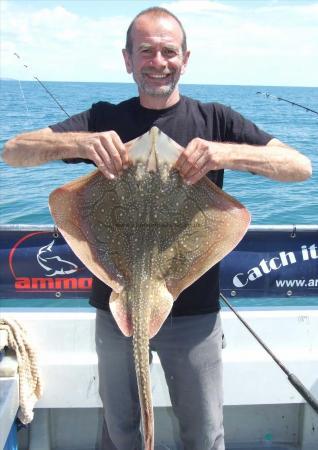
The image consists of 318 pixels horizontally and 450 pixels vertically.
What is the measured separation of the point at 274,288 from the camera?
3768 millimetres

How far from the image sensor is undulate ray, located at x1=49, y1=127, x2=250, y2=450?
2.07m

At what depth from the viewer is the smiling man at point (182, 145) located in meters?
2.29

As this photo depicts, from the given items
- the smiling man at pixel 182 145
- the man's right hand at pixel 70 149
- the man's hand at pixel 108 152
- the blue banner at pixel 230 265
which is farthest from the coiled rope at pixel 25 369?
the man's hand at pixel 108 152

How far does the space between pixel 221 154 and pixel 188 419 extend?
1.39 m

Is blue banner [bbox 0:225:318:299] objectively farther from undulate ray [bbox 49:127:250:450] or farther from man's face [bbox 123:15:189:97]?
man's face [bbox 123:15:189:97]

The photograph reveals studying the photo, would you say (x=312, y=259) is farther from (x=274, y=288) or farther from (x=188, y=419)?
(x=188, y=419)

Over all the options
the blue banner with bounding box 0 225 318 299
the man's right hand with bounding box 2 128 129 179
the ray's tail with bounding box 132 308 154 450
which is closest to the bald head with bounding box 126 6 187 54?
the man's right hand with bounding box 2 128 129 179

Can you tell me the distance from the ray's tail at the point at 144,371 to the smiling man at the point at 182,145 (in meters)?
0.46

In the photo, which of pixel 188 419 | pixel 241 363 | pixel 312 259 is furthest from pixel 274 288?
pixel 188 419

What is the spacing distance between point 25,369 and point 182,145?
1.80 meters

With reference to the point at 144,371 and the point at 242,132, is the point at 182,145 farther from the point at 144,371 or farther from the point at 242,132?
the point at 144,371

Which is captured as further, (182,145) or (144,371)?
(182,145)

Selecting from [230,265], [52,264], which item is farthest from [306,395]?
[52,264]

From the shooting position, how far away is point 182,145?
8.01ft
